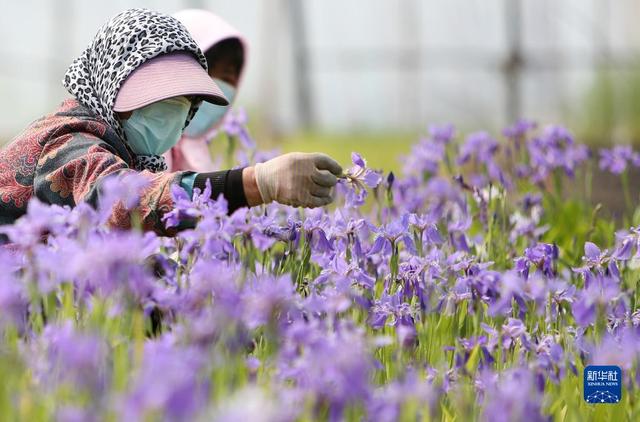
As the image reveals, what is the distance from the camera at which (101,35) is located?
A: 7.75ft

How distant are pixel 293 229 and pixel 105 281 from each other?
848 millimetres

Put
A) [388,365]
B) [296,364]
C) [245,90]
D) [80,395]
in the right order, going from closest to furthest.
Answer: [80,395] < [296,364] < [388,365] < [245,90]

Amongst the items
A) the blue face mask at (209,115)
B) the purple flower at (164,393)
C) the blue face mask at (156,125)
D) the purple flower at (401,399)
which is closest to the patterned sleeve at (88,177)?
the blue face mask at (156,125)

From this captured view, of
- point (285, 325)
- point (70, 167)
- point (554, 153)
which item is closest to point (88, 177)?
point (70, 167)

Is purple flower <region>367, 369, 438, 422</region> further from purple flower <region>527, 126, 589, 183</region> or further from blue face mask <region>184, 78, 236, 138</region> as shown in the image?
purple flower <region>527, 126, 589, 183</region>

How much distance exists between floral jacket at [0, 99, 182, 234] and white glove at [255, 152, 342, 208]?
20 cm

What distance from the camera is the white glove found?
6.38 feet

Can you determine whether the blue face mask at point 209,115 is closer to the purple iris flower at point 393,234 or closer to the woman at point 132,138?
the woman at point 132,138

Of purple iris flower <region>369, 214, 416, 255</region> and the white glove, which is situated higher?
the white glove

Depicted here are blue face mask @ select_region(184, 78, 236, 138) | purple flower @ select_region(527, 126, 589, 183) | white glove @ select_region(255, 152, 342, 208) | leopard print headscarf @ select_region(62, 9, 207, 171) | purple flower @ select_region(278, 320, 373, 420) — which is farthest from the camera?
purple flower @ select_region(527, 126, 589, 183)

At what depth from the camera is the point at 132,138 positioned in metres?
2.37

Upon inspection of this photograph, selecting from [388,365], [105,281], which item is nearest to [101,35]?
[388,365]

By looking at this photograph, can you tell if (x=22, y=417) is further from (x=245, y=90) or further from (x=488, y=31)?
(x=488, y=31)

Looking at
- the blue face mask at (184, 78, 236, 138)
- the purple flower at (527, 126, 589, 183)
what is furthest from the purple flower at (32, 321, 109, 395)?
the purple flower at (527, 126, 589, 183)
